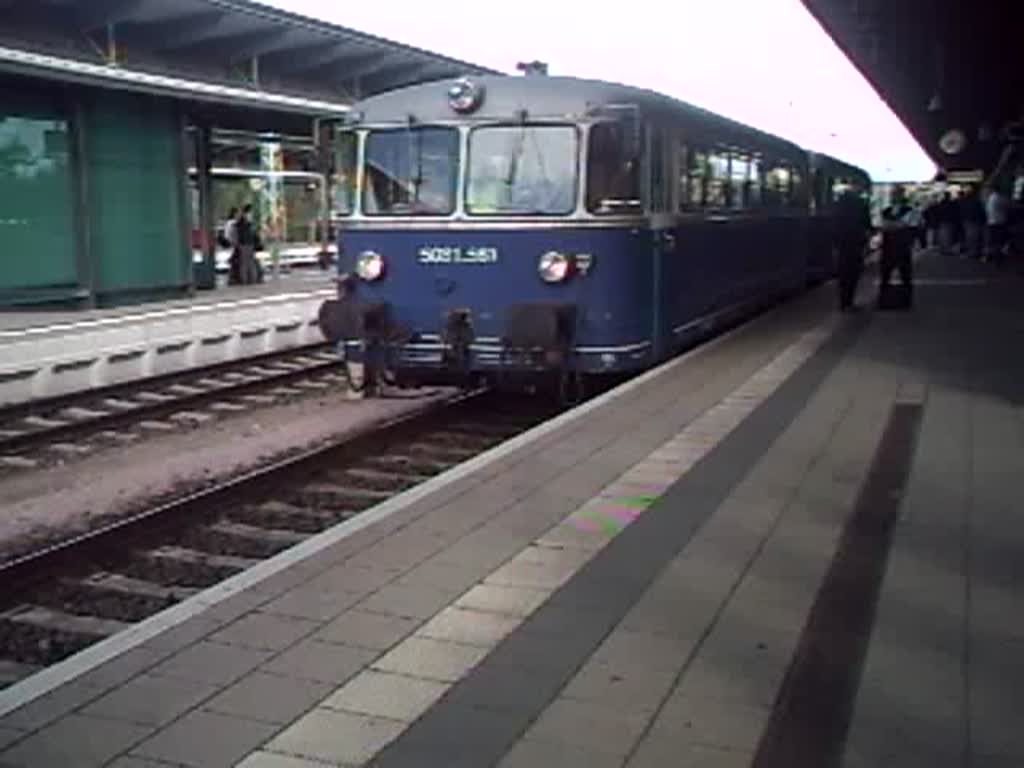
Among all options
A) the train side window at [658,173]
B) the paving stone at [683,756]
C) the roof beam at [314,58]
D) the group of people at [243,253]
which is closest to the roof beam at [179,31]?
the roof beam at [314,58]

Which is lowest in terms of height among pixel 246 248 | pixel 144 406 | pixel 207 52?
pixel 144 406

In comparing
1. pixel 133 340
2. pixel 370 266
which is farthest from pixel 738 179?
pixel 133 340

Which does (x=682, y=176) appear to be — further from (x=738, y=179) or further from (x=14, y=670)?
(x=14, y=670)

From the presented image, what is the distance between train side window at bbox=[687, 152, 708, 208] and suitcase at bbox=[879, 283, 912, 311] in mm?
6287

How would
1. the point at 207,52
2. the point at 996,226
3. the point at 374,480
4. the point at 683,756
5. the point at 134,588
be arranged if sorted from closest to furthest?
1. the point at 683,756
2. the point at 134,588
3. the point at 374,480
4. the point at 207,52
5. the point at 996,226

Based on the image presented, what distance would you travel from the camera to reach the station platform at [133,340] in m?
11.6

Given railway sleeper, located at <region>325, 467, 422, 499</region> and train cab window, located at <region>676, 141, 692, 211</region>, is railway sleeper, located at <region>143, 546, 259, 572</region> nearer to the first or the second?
railway sleeper, located at <region>325, 467, 422, 499</region>

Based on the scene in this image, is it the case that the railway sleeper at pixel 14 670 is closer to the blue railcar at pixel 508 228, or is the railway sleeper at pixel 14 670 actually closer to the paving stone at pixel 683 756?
the paving stone at pixel 683 756

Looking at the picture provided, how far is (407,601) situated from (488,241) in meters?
5.43

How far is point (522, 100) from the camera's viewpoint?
9.68 meters

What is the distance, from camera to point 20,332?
11781 mm

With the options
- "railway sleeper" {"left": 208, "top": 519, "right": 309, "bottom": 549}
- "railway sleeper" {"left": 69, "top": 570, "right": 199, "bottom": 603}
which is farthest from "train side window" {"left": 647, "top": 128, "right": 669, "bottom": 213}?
"railway sleeper" {"left": 69, "top": 570, "right": 199, "bottom": 603}

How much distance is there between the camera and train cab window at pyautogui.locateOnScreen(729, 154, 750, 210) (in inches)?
528

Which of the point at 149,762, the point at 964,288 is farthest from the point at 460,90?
the point at 964,288
